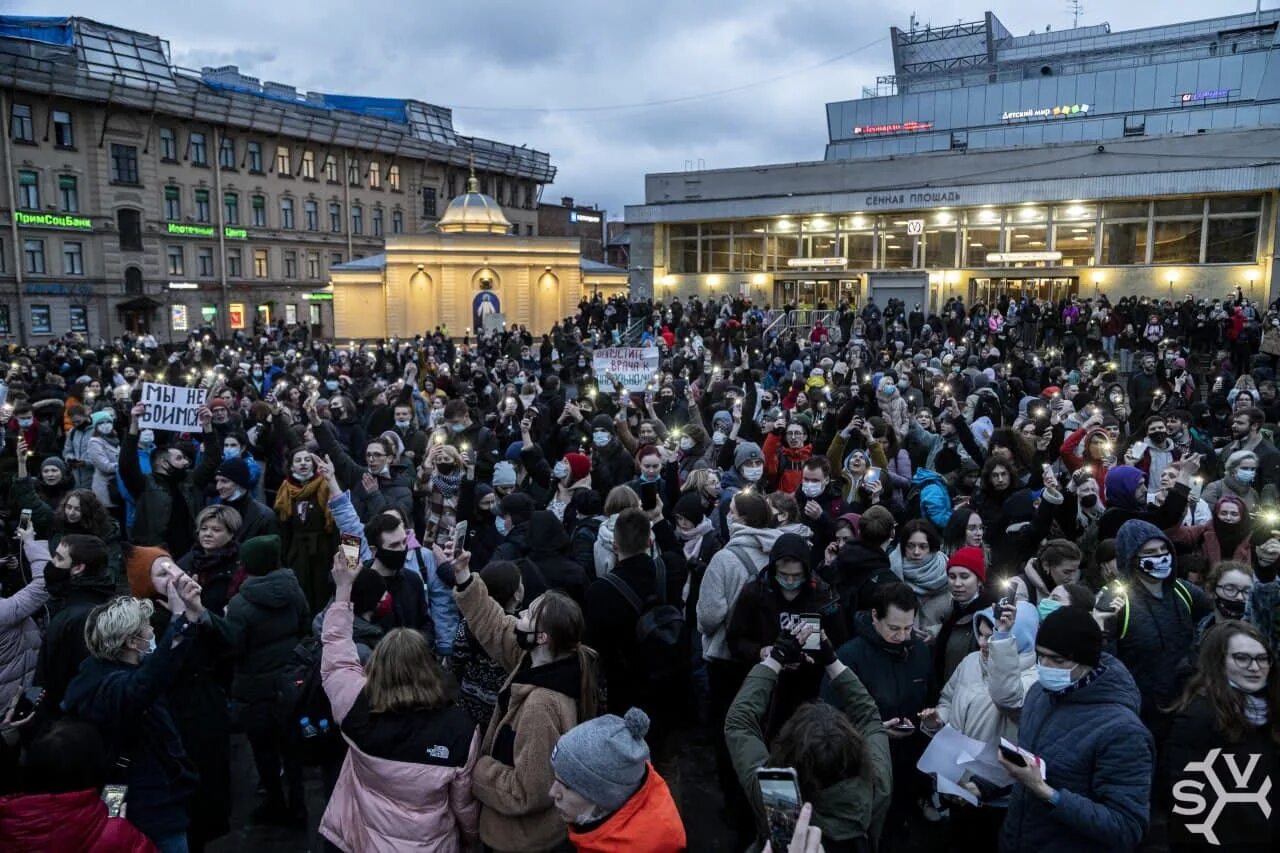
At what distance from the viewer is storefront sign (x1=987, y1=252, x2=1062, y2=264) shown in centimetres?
3306

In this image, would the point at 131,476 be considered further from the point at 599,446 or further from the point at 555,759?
the point at 555,759

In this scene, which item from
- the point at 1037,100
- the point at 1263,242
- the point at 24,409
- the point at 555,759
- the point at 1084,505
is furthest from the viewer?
the point at 1037,100

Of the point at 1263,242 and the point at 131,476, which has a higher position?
the point at 1263,242

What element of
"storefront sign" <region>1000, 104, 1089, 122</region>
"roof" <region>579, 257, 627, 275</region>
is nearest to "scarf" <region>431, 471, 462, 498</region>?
"roof" <region>579, 257, 627, 275</region>

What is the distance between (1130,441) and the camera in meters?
9.43

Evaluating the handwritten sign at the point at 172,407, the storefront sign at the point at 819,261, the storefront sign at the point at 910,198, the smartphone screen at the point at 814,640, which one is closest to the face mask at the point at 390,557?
the smartphone screen at the point at 814,640

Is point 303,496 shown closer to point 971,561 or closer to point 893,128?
point 971,561

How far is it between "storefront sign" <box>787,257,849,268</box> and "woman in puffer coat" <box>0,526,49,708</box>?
35.4m

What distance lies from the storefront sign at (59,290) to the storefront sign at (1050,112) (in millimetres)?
44622

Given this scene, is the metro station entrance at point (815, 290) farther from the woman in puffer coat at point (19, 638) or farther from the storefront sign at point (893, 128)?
the woman in puffer coat at point (19, 638)

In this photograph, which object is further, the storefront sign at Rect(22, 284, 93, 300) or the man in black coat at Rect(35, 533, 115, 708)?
the storefront sign at Rect(22, 284, 93, 300)

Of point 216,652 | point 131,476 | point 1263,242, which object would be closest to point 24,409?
point 131,476

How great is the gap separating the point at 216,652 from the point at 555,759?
2.19 m

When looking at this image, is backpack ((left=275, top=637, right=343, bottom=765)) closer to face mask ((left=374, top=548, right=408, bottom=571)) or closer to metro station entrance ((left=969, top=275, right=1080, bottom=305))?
face mask ((left=374, top=548, right=408, bottom=571))
